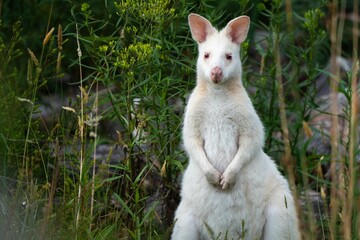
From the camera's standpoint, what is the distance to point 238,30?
6.73 m

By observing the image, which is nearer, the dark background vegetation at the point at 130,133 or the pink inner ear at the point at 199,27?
the dark background vegetation at the point at 130,133

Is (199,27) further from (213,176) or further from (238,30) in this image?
(213,176)

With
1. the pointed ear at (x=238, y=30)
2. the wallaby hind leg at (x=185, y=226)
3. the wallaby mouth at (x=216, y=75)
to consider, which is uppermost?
the pointed ear at (x=238, y=30)

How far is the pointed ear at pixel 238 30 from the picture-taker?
22.0ft

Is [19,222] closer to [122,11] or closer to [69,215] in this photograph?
[69,215]

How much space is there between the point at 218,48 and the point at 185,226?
1356 mm

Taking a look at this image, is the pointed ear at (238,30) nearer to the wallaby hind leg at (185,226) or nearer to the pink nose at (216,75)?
the pink nose at (216,75)

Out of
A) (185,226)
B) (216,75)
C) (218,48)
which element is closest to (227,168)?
(185,226)

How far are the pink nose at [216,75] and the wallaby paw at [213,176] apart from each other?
26.6 inches

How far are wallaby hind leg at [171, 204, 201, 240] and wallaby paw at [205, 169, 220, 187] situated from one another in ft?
0.97

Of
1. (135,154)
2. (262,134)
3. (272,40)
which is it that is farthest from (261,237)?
(272,40)

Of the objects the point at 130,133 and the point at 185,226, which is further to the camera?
the point at 130,133

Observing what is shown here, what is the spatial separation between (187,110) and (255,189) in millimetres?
786

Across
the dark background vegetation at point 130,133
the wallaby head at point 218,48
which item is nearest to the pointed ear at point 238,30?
the wallaby head at point 218,48
